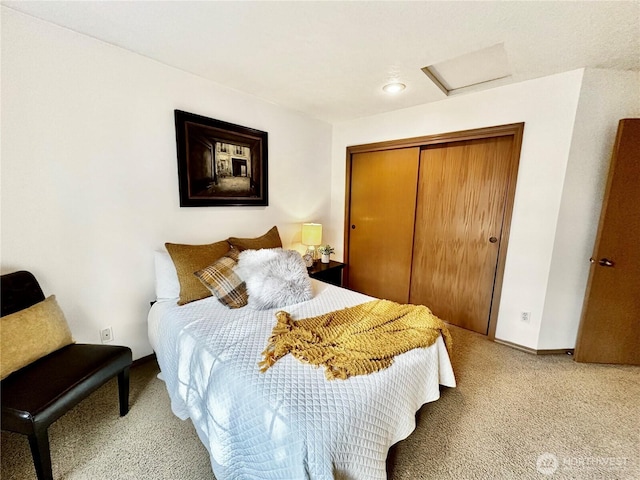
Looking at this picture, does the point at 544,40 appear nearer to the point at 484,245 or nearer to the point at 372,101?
the point at 372,101

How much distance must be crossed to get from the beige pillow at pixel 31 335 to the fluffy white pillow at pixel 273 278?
101 cm

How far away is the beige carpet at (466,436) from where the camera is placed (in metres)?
1.31

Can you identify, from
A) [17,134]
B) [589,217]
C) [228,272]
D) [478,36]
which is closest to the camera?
[17,134]

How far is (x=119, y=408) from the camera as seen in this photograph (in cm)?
165

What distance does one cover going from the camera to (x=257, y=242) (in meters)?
2.46

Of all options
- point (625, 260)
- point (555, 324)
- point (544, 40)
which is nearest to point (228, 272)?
point (544, 40)

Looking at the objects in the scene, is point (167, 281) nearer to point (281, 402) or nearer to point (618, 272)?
point (281, 402)

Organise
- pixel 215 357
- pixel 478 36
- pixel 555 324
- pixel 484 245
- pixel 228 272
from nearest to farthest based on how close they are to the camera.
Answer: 1. pixel 215 357
2. pixel 478 36
3. pixel 228 272
4. pixel 555 324
5. pixel 484 245

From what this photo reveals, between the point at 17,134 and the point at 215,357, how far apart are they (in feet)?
5.39

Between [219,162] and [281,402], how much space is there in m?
2.02

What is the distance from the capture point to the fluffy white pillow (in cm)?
187

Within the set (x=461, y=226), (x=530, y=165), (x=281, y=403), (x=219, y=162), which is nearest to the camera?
(x=281, y=403)

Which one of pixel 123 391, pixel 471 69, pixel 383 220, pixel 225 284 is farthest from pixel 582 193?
pixel 123 391

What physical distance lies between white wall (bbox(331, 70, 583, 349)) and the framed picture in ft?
5.92
